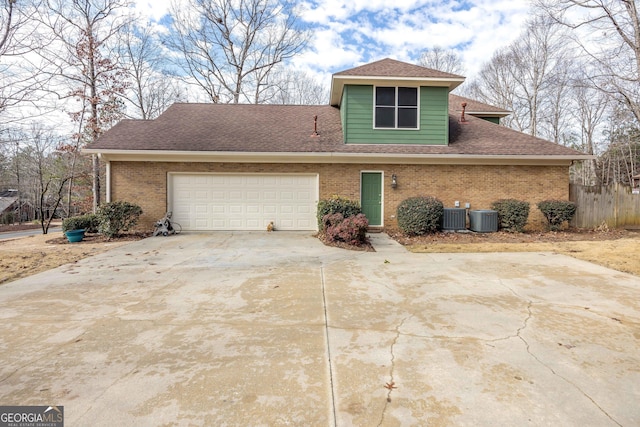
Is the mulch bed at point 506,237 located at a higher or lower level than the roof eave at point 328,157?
lower

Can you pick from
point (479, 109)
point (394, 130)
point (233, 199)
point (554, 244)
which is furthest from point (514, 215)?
point (233, 199)

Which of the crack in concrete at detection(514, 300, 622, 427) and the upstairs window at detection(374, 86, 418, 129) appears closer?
the crack in concrete at detection(514, 300, 622, 427)

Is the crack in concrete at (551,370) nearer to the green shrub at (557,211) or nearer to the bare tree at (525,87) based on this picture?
the green shrub at (557,211)

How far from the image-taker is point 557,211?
10258 mm

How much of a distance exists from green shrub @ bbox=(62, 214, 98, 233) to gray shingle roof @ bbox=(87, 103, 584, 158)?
217 cm

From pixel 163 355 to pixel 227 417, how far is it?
1.09m

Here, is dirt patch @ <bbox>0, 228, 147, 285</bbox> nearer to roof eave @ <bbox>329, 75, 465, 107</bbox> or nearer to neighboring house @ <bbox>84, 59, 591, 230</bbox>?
neighboring house @ <bbox>84, 59, 591, 230</bbox>

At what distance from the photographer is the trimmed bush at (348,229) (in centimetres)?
793

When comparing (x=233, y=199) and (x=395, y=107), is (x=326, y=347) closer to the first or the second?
(x=233, y=199)

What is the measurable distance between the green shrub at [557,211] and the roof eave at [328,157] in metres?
1.54

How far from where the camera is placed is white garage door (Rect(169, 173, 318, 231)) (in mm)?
10797

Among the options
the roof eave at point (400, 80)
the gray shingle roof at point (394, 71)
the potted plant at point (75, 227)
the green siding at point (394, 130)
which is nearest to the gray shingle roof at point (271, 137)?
the green siding at point (394, 130)

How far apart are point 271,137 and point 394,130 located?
4.38 m

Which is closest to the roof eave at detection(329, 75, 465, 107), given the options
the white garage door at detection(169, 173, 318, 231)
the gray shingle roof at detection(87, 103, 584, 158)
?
the gray shingle roof at detection(87, 103, 584, 158)
